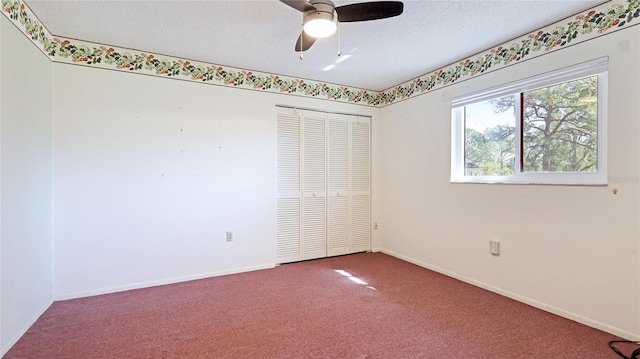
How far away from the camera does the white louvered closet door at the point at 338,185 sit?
163 inches

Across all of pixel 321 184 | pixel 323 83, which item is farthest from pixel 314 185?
pixel 323 83

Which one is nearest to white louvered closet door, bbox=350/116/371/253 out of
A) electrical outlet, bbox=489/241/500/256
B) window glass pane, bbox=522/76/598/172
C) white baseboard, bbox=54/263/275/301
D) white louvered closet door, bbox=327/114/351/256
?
white louvered closet door, bbox=327/114/351/256

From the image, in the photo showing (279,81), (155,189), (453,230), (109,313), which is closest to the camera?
(109,313)

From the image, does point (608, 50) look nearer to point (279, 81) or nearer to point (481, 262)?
point (481, 262)

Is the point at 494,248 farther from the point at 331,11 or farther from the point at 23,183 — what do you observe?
the point at 23,183

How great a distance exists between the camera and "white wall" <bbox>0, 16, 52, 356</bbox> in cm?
196

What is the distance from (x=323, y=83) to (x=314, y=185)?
136 centimetres

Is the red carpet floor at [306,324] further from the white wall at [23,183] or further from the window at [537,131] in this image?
the window at [537,131]

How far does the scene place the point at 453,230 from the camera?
333 cm

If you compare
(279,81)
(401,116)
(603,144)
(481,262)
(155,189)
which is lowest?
(481,262)

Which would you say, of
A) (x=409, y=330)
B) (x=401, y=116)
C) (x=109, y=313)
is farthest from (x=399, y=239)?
(x=109, y=313)

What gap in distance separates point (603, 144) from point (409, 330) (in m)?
1.97

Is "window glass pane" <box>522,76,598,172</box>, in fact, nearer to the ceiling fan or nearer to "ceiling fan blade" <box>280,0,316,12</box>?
the ceiling fan

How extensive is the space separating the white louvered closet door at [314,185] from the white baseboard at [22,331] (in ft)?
8.27
